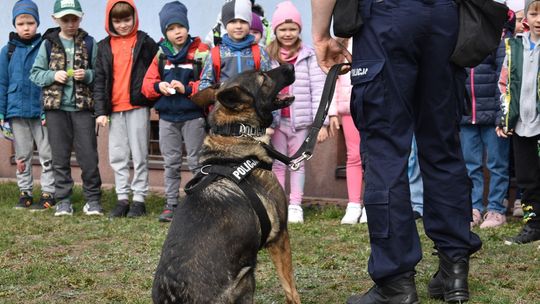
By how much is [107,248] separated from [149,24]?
18.3 feet

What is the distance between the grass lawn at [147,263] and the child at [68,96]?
2.56 feet

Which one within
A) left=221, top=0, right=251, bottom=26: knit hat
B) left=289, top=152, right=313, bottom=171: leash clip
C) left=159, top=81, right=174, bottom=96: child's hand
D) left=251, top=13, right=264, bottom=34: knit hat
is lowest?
left=289, top=152, right=313, bottom=171: leash clip

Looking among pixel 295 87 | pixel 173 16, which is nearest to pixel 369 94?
pixel 295 87

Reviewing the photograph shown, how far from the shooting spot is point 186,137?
26.7 ft

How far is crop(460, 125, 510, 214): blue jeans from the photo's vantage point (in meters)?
7.51

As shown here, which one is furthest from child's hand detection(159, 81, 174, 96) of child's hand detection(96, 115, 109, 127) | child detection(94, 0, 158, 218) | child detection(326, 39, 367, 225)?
child detection(326, 39, 367, 225)

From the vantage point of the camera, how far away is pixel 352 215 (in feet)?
25.7

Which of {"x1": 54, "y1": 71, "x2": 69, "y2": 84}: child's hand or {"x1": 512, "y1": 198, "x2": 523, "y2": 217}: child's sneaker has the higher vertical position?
{"x1": 54, "y1": 71, "x2": 69, "y2": 84}: child's hand

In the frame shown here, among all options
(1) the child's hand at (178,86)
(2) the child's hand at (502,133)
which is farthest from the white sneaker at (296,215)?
(2) the child's hand at (502,133)

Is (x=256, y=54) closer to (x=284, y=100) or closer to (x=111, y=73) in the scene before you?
(x=111, y=73)

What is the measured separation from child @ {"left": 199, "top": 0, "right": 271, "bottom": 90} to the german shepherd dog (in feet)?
9.08

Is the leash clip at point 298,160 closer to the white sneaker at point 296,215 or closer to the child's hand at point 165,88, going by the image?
the white sneaker at point 296,215

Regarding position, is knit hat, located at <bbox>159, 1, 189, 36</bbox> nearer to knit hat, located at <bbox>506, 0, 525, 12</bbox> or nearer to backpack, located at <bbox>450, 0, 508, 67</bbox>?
knit hat, located at <bbox>506, 0, 525, 12</bbox>

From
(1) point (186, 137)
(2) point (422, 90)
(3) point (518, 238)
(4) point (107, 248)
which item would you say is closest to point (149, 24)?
(1) point (186, 137)
